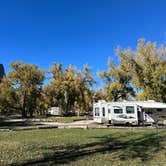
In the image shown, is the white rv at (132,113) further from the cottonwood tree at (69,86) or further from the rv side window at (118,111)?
the cottonwood tree at (69,86)

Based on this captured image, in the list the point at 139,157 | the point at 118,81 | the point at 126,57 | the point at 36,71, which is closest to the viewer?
the point at 139,157

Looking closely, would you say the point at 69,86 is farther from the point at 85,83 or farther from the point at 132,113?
the point at 132,113

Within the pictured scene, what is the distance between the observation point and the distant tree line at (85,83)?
30.0 m

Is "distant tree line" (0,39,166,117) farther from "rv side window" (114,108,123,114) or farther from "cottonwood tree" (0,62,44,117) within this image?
"rv side window" (114,108,123,114)

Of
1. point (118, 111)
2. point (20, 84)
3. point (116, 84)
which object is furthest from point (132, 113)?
point (20, 84)

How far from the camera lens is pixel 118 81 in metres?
36.9

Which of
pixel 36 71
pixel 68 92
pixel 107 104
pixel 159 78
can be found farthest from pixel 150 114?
pixel 36 71

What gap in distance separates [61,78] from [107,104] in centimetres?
2293

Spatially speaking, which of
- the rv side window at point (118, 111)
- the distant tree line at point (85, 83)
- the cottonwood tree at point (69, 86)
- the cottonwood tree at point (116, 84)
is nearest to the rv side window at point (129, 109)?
the rv side window at point (118, 111)

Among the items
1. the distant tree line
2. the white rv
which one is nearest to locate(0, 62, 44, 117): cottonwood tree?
the distant tree line

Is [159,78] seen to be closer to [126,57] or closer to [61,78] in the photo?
[126,57]

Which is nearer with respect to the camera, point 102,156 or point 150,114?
point 102,156

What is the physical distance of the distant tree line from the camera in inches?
1180

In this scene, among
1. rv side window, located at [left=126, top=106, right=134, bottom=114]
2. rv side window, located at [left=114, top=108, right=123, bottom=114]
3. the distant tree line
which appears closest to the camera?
rv side window, located at [left=126, top=106, right=134, bottom=114]
